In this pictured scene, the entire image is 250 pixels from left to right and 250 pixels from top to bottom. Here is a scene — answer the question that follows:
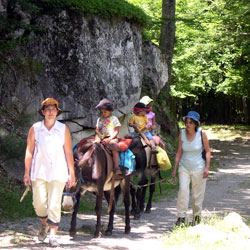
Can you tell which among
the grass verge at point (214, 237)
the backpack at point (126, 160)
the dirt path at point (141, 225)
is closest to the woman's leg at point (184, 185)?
the dirt path at point (141, 225)

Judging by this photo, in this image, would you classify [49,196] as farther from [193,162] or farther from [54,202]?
[193,162]

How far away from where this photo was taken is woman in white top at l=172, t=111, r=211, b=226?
24.2ft

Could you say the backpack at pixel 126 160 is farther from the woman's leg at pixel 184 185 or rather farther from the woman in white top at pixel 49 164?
the woman in white top at pixel 49 164

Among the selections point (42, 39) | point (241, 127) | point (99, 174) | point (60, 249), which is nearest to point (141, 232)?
point (99, 174)

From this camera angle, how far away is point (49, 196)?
6.09 m

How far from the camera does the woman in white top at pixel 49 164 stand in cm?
599

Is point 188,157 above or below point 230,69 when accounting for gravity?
below

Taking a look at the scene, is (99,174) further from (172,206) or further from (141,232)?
(172,206)

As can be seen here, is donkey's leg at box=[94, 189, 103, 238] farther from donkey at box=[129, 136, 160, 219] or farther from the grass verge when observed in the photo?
donkey at box=[129, 136, 160, 219]

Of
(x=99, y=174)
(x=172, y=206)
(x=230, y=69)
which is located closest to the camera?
(x=99, y=174)

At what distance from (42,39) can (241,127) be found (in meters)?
24.1

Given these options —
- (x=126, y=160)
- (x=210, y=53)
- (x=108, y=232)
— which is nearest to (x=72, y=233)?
(x=108, y=232)

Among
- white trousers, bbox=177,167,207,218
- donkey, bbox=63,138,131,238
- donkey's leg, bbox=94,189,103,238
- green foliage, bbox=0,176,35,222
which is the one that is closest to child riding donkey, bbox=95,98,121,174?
donkey, bbox=63,138,131,238

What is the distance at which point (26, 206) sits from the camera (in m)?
8.82
